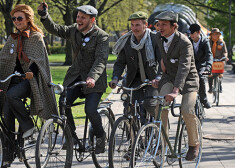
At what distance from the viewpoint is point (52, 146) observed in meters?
5.47

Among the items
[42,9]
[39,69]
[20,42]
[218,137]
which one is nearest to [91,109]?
[39,69]

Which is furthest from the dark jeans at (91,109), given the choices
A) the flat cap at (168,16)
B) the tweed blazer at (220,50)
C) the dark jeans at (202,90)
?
the tweed blazer at (220,50)

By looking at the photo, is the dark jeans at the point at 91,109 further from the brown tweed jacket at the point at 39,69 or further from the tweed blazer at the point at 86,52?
the brown tweed jacket at the point at 39,69

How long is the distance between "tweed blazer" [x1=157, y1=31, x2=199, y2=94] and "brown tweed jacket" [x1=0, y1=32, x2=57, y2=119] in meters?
1.28

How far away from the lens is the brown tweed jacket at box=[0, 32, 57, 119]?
5895mm

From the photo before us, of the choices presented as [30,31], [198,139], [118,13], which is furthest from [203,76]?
[118,13]

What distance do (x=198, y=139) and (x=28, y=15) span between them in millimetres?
2285

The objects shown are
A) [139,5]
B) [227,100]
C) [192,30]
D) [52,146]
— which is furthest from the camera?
[139,5]

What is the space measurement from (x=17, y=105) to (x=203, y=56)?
4.01 m

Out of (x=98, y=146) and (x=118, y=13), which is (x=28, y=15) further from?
(x=118, y=13)

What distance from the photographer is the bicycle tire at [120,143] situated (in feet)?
17.9

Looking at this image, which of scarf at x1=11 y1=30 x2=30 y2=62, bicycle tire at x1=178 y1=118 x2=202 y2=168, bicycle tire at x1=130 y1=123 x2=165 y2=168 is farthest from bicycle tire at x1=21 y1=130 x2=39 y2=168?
bicycle tire at x1=178 y1=118 x2=202 y2=168

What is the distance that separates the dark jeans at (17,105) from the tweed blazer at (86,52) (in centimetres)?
54

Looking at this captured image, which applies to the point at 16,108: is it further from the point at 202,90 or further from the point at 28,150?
the point at 202,90
